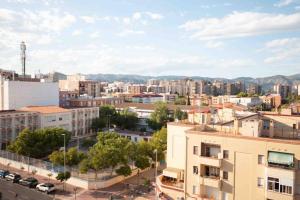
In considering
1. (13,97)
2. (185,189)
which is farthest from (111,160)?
(13,97)

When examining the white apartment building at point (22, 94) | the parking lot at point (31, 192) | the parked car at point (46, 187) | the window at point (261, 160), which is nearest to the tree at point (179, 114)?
the white apartment building at point (22, 94)

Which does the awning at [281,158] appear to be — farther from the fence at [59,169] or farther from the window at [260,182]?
the fence at [59,169]

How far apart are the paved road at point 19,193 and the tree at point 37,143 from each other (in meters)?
8.59

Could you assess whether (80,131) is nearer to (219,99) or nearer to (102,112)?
(102,112)

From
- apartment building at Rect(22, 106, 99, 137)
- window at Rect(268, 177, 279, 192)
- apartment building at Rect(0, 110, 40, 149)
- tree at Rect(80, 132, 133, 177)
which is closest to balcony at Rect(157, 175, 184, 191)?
window at Rect(268, 177, 279, 192)

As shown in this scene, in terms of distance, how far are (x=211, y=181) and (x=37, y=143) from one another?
35266mm

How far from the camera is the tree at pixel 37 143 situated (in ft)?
177

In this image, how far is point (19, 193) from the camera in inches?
1688

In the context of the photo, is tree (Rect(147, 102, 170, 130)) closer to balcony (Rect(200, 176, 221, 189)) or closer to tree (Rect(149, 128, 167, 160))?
tree (Rect(149, 128, 167, 160))

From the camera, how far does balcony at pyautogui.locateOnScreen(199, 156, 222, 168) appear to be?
29.5 meters

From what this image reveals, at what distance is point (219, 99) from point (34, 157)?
12004cm

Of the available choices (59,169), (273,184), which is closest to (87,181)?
(59,169)

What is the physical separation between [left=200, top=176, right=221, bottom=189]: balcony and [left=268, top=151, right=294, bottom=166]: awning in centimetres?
534

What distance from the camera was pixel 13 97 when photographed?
8012 cm
